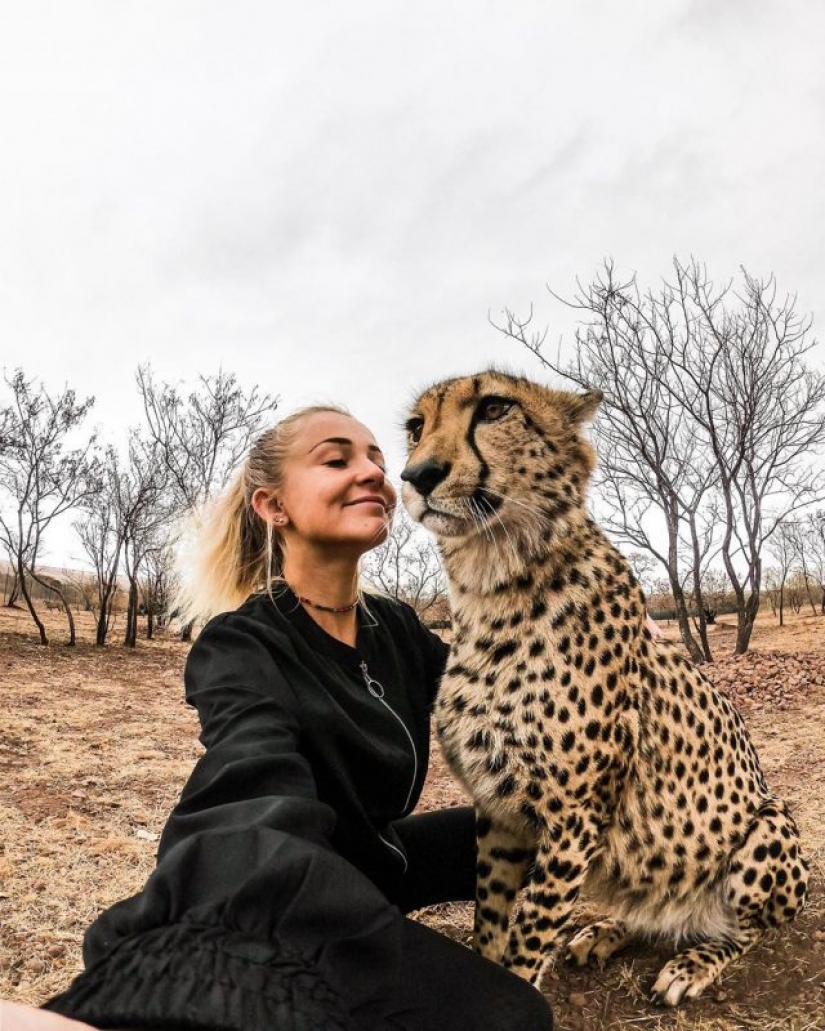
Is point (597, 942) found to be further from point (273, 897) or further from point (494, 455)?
point (273, 897)

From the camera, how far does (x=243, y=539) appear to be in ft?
8.50

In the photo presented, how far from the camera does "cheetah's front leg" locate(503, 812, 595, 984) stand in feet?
6.36

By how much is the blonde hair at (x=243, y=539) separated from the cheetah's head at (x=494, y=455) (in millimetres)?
424

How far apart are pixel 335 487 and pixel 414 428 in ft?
1.44

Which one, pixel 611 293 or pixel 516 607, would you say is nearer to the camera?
pixel 516 607

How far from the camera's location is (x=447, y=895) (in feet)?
9.02

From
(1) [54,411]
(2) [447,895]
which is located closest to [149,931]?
(2) [447,895]

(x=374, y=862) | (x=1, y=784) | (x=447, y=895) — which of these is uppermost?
(x=374, y=862)

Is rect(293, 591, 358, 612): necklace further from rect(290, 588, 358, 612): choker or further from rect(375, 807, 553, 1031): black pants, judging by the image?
rect(375, 807, 553, 1031): black pants

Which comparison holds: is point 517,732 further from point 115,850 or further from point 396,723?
point 115,850

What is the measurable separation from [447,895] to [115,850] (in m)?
2.26

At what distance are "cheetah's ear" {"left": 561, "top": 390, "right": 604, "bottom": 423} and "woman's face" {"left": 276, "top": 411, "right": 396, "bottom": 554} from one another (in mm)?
660

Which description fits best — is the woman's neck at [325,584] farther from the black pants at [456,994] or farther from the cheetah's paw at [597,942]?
Result: the cheetah's paw at [597,942]

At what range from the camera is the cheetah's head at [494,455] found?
7.05 feet
